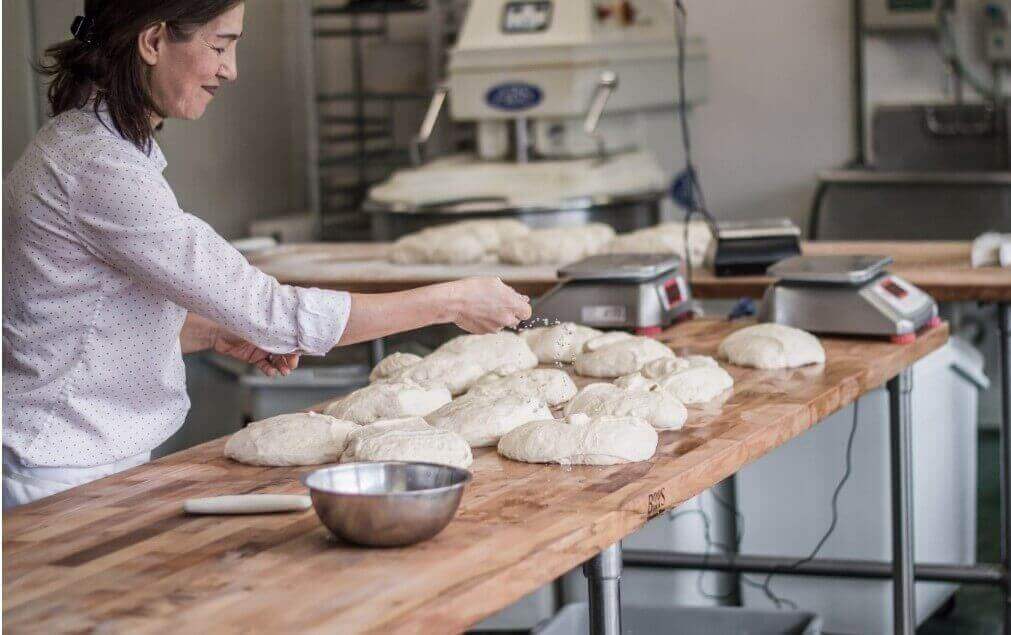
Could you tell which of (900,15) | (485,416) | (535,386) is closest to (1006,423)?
(535,386)

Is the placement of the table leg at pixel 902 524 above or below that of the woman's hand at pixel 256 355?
below

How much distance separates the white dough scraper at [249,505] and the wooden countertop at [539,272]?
173 centimetres

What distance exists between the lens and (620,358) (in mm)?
2330

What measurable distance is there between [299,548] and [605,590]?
386 mm

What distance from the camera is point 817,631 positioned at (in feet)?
8.12

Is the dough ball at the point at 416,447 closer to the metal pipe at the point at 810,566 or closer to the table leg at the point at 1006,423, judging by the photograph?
the metal pipe at the point at 810,566

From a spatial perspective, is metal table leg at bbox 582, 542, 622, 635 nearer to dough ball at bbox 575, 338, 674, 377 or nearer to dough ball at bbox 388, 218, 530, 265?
dough ball at bbox 575, 338, 674, 377

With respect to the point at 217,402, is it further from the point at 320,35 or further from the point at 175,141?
the point at 320,35

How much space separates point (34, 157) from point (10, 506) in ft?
1.67

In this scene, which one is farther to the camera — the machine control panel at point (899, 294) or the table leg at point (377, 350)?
the table leg at point (377, 350)

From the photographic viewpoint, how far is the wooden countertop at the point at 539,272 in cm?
293

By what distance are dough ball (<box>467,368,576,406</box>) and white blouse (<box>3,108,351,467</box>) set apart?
1.21 ft

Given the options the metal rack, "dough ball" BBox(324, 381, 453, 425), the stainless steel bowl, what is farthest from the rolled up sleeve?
the metal rack

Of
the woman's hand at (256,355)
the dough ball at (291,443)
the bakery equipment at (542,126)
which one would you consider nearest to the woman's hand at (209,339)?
the woman's hand at (256,355)
